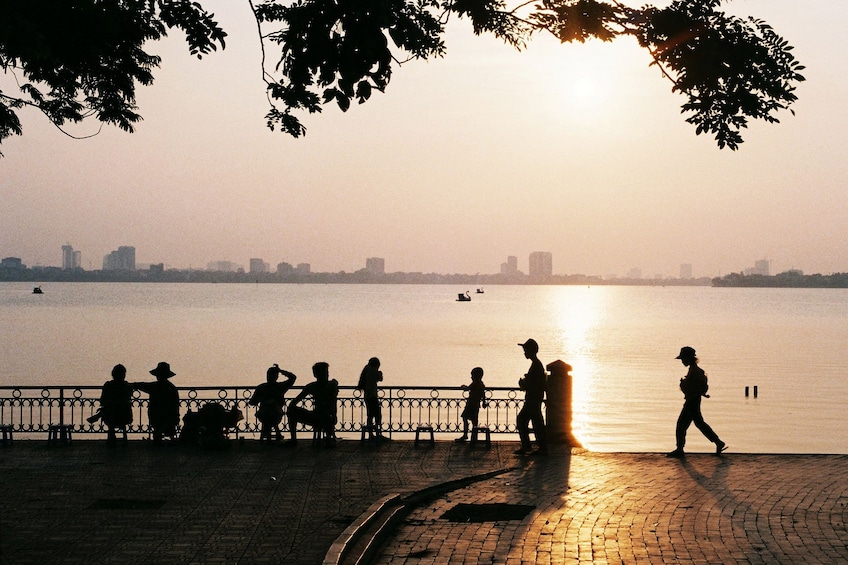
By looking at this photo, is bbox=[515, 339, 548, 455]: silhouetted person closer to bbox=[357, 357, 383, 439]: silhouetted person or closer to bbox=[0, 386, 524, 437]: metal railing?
bbox=[0, 386, 524, 437]: metal railing

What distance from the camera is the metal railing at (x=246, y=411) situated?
2100 cm

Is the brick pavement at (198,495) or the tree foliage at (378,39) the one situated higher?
the tree foliage at (378,39)

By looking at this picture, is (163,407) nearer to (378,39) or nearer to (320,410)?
(320,410)

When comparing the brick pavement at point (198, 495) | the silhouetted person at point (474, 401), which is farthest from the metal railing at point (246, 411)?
the brick pavement at point (198, 495)

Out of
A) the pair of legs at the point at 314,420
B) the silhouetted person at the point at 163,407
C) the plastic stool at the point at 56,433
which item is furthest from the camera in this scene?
the silhouetted person at the point at 163,407

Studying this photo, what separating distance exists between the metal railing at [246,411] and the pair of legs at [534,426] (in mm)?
1034

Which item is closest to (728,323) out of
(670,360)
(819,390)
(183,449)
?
(670,360)

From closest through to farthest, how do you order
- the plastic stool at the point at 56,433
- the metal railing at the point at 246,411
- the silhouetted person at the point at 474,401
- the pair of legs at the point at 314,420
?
the plastic stool at the point at 56,433 → the pair of legs at the point at 314,420 → the silhouetted person at the point at 474,401 → the metal railing at the point at 246,411

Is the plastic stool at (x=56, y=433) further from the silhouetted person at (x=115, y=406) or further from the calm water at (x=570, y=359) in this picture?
the calm water at (x=570, y=359)

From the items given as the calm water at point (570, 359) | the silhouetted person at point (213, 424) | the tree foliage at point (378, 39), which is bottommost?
the calm water at point (570, 359)

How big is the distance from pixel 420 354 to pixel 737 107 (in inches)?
2423

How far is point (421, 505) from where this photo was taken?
14.0 m

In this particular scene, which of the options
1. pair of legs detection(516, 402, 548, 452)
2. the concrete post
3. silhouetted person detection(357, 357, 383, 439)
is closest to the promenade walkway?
pair of legs detection(516, 402, 548, 452)

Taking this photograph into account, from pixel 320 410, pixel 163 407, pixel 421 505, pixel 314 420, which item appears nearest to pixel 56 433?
pixel 163 407
